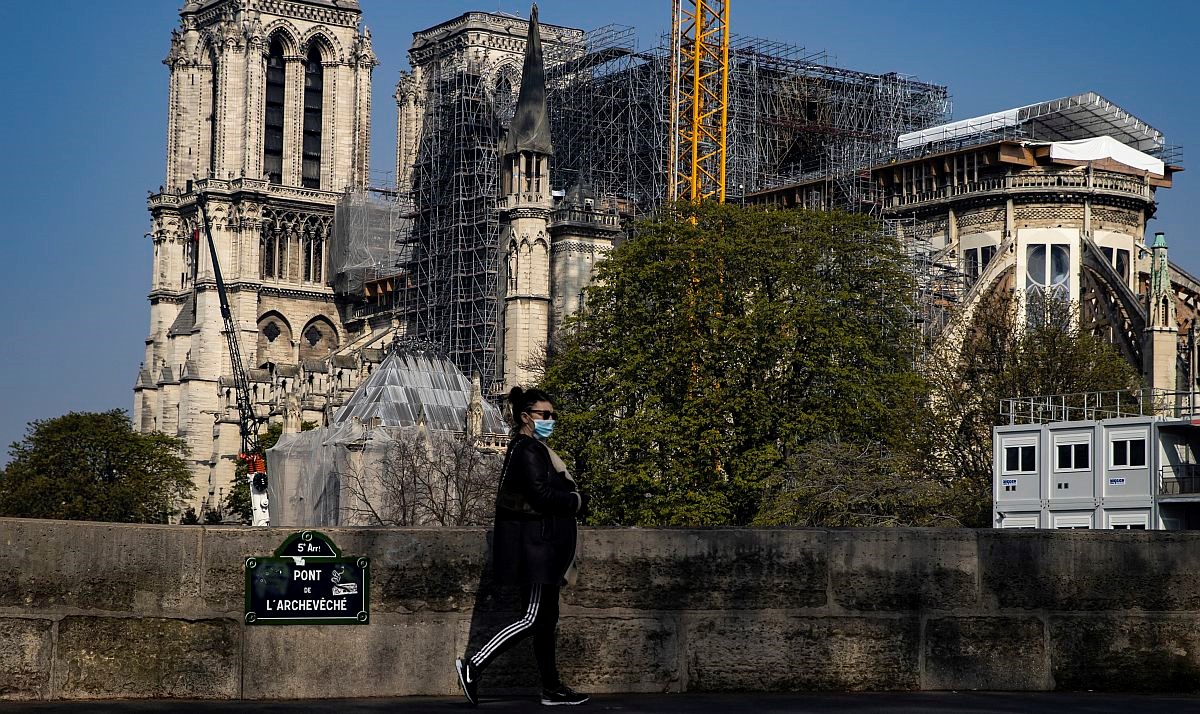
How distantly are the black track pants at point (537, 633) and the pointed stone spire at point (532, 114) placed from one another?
90.8 m

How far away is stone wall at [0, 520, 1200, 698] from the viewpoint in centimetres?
1429

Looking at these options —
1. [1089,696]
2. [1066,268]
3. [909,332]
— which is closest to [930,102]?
[1066,268]

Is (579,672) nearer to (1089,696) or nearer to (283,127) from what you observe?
(1089,696)

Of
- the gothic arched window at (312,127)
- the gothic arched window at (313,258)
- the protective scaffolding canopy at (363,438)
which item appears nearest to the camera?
the protective scaffolding canopy at (363,438)

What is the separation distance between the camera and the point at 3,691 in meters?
14.0

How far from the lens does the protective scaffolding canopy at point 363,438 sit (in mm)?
90688

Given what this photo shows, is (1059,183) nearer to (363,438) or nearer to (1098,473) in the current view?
(1098,473)

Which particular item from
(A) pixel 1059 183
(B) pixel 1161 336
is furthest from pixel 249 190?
(B) pixel 1161 336

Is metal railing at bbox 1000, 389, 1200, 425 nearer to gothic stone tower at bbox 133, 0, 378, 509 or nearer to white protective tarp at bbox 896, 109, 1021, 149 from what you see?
white protective tarp at bbox 896, 109, 1021, 149

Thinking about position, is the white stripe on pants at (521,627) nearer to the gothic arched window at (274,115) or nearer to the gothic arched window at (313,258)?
the gothic arched window at (313,258)

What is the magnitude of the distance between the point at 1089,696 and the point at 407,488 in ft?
234

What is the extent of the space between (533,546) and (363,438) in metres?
78.6

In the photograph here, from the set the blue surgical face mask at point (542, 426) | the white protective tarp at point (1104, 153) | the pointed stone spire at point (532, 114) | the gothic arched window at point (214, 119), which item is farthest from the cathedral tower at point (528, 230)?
the blue surgical face mask at point (542, 426)

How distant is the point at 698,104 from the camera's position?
112 m
